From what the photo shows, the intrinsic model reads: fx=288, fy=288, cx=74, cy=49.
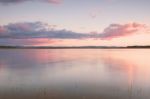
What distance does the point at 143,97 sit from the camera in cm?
1311

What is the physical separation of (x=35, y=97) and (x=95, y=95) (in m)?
2.87

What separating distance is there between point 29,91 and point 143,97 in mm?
5485

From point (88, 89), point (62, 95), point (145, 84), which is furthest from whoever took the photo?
point (145, 84)

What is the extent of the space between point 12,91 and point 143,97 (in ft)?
20.4

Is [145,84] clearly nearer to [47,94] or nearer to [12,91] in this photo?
[47,94]

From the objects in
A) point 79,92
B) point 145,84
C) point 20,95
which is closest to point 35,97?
point 20,95

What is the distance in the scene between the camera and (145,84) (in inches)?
703

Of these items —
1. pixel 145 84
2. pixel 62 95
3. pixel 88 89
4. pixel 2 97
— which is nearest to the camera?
pixel 2 97

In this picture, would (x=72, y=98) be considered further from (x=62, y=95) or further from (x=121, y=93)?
(x=121, y=93)

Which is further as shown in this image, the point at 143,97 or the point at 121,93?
the point at 121,93

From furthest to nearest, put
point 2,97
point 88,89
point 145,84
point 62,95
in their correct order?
point 145,84 → point 88,89 → point 62,95 → point 2,97

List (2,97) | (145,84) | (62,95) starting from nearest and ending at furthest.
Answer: (2,97)
(62,95)
(145,84)

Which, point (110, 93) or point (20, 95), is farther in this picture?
point (110, 93)

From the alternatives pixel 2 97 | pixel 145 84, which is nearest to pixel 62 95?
pixel 2 97
